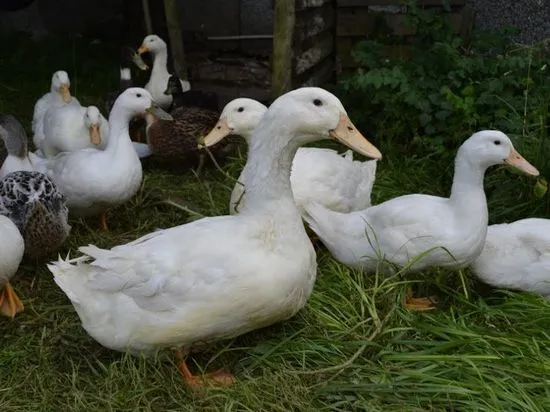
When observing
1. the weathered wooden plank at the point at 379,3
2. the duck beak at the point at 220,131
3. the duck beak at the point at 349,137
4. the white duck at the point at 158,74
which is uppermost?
the duck beak at the point at 349,137

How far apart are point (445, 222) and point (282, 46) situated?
2.49m

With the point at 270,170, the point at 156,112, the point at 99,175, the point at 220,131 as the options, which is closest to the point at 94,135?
the point at 156,112

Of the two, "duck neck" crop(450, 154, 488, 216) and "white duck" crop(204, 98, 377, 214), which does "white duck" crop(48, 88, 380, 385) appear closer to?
"duck neck" crop(450, 154, 488, 216)

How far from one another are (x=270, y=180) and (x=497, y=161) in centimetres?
124

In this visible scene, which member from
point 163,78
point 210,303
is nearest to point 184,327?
point 210,303

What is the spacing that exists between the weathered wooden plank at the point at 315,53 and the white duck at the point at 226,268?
2.95 metres

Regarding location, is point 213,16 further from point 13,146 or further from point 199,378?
point 199,378

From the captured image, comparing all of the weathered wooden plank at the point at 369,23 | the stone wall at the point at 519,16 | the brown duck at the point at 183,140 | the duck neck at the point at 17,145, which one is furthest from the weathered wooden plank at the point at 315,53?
the duck neck at the point at 17,145

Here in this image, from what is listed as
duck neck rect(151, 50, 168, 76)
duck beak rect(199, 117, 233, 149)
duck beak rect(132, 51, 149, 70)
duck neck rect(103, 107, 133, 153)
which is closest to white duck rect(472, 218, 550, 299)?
duck beak rect(199, 117, 233, 149)

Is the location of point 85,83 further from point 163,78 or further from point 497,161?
point 497,161

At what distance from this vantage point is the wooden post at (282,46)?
5.46m

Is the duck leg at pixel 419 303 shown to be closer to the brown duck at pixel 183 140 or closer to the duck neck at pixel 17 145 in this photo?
the brown duck at pixel 183 140

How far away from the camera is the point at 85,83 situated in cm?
782

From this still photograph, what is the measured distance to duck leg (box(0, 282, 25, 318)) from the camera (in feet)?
11.9
